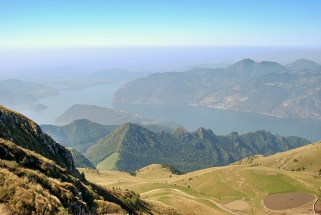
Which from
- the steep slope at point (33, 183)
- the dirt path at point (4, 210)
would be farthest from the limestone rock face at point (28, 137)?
the dirt path at point (4, 210)

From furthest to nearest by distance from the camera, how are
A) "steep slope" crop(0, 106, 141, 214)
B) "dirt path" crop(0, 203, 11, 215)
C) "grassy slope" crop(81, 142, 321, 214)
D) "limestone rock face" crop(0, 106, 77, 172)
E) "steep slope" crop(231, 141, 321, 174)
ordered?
1. "steep slope" crop(231, 141, 321, 174)
2. "grassy slope" crop(81, 142, 321, 214)
3. "limestone rock face" crop(0, 106, 77, 172)
4. "steep slope" crop(0, 106, 141, 214)
5. "dirt path" crop(0, 203, 11, 215)

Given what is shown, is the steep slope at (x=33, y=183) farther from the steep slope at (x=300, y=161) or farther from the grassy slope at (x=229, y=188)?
the steep slope at (x=300, y=161)

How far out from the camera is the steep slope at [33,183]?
12.8 meters

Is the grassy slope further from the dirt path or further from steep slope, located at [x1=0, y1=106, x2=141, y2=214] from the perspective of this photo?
the dirt path

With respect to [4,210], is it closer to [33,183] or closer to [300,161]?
[33,183]

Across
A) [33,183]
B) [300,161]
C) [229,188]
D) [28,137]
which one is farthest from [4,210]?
[300,161]

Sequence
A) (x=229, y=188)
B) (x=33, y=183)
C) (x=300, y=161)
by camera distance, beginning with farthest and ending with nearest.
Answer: (x=300, y=161), (x=229, y=188), (x=33, y=183)

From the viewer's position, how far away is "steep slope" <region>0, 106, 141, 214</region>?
12845 mm

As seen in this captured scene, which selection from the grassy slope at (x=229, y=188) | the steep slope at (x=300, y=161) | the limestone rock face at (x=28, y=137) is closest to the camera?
the limestone rock face at (x=28, y=137)

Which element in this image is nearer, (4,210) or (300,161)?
(4,210)

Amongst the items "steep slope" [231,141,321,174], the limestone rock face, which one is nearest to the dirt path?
the limestone rock face

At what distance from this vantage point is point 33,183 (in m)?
15.6

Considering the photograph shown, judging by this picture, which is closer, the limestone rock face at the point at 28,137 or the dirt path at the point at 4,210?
the dirt path at the point at 4,210

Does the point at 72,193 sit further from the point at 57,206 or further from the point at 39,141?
the point at 39,141
